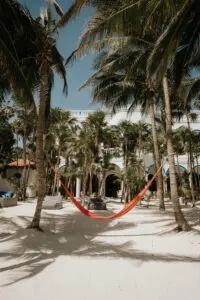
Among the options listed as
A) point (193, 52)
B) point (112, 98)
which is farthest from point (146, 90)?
point (193, 52)

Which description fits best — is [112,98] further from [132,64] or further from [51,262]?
[51,262]

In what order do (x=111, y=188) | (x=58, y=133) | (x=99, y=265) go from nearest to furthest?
(x=99, y=265), (x=58, y=133), (x=111, y=188)

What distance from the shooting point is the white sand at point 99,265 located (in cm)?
271

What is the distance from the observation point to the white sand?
8.91 feet

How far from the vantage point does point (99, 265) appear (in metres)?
3.64

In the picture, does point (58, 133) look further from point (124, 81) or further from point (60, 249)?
point (60, 249)

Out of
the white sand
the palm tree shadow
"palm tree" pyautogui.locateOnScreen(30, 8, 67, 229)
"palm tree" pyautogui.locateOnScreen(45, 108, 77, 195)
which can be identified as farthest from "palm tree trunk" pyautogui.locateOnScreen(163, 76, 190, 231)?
"palm tree" pyautogui.locateOnScreen(45, 108, 77, 195)

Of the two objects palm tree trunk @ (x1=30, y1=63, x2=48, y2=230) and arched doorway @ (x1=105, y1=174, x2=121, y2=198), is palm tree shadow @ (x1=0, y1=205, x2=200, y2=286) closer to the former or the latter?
palm tree trunk @ (x1=30, y1=63, x2=48, y2=230)

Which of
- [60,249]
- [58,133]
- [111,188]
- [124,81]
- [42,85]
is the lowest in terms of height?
[60,249]

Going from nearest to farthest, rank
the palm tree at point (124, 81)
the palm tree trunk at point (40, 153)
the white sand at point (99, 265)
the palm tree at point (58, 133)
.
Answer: the white sand at point (99, 265), the palm tree trunk at point (40, 153), the palm tree at point (124, 81), the palm tree at point (58, 133)

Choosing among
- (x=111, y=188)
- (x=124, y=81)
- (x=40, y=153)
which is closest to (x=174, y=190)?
(x=124, y=81)

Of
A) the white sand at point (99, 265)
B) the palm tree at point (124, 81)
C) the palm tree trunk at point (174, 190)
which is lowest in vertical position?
the white sand at point (99, 265)

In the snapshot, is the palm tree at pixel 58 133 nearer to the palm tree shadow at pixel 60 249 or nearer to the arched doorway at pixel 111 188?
the arched doorway at pixel 111 188

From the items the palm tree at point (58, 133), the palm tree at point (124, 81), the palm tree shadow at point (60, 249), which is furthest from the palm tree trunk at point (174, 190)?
the palm tree at point (58, 133)
